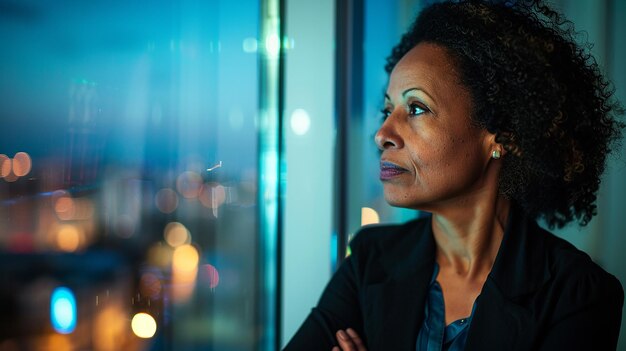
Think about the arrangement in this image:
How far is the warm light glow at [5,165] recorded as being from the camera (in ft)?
3.82

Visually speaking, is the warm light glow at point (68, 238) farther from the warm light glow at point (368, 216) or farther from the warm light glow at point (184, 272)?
the warm light glow at point (368, 216)

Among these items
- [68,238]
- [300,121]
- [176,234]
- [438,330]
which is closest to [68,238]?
[68,238]

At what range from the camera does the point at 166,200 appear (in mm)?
1480

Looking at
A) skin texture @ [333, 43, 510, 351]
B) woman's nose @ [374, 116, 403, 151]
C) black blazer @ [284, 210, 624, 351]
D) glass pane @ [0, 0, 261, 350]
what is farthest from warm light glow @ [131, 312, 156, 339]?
woman's nose @ [374, 116, 403, 151]

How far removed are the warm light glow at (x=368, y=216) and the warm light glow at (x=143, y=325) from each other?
78cm

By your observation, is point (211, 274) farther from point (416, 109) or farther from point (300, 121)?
point (416, 109)

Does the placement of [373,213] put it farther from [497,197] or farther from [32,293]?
[32,293]

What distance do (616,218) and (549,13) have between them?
0.81m

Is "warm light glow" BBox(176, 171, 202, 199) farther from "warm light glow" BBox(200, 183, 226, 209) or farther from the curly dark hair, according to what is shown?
the curly dark hair

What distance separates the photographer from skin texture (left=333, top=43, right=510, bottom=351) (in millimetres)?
1166

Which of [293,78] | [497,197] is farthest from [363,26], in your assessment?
[497,197]

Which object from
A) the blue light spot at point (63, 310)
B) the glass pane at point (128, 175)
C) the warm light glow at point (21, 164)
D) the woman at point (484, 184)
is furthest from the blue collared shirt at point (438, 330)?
the warm light glow at point (21, 164)

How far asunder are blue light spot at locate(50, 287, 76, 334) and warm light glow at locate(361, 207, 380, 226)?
960 millimetres

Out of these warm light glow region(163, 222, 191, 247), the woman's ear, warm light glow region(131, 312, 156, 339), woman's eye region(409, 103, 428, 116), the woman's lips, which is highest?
woman's eye region(409, 103, 428, 116)
